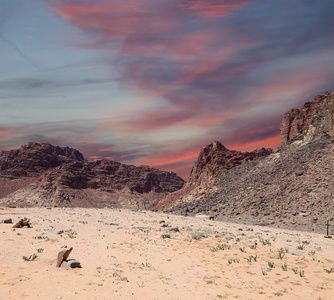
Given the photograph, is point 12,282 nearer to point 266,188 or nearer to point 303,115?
point 266,188

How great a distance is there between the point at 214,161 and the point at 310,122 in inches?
1313

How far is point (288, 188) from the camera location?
126 ft

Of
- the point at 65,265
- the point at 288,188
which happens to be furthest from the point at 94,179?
the point at 65,265

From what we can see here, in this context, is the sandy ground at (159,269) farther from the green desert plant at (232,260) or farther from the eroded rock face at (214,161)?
the eroded rock face at (214,161)

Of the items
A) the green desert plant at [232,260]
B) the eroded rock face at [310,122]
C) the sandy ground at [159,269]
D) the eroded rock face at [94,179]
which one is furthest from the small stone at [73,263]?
the eroded rock face at [94,179]

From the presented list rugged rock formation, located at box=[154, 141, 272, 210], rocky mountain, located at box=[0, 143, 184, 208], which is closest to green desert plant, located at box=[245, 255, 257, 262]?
rugged rock formation, located at box=[154, 141, 272, 210]

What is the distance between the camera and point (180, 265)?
39.3ft

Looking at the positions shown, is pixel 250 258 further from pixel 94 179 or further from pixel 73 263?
pixel 94 179

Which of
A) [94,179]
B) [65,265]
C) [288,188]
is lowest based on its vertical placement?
[65,265]

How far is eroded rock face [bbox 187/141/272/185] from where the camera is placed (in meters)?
77.5

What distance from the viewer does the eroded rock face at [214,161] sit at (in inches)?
3051

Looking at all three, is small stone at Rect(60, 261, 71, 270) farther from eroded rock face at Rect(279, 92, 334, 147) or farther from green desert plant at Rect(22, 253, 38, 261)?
eroded rock face at Rect(279, 92, 334, 147)

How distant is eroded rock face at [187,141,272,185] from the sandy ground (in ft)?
198

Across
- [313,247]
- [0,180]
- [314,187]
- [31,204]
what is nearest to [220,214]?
[314,187]
